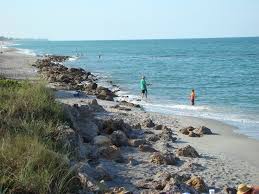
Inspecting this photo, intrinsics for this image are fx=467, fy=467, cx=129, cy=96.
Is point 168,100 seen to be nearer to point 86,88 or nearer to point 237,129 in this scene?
point 86,88

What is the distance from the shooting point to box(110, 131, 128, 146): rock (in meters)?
12.9

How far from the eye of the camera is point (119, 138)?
1313 centimetres

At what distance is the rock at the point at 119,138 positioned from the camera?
12898mm

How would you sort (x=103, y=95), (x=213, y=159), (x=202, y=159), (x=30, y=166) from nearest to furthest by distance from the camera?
(x=30, y=166) → (x=202, y=159) → (x=213, y=159) → (x=103, y=95)

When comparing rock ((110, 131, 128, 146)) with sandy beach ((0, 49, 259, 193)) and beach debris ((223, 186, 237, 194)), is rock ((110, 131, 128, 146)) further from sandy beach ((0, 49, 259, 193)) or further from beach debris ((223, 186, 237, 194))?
beach debris ((223, 186, 237, 194))

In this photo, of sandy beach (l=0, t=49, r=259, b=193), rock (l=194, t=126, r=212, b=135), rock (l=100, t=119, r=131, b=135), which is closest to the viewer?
sandy beach (l=0, t=49, r=259, b=193)

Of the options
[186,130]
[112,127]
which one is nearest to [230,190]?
[112,127]

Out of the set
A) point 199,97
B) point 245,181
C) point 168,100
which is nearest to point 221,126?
point 245,181

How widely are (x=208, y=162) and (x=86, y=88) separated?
17.9m

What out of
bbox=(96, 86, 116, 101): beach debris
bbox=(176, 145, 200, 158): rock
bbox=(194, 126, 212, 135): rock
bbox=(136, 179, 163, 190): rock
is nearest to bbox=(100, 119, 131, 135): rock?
bbox=(176, 145, 200, 158): rock

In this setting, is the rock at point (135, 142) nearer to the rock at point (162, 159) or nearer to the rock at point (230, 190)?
the rock at point (162, 159)

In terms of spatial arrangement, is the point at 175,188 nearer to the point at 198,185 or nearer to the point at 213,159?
the point at 198,185

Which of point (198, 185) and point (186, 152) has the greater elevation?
point (198, 185)

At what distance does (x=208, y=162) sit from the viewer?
12.3 metres
